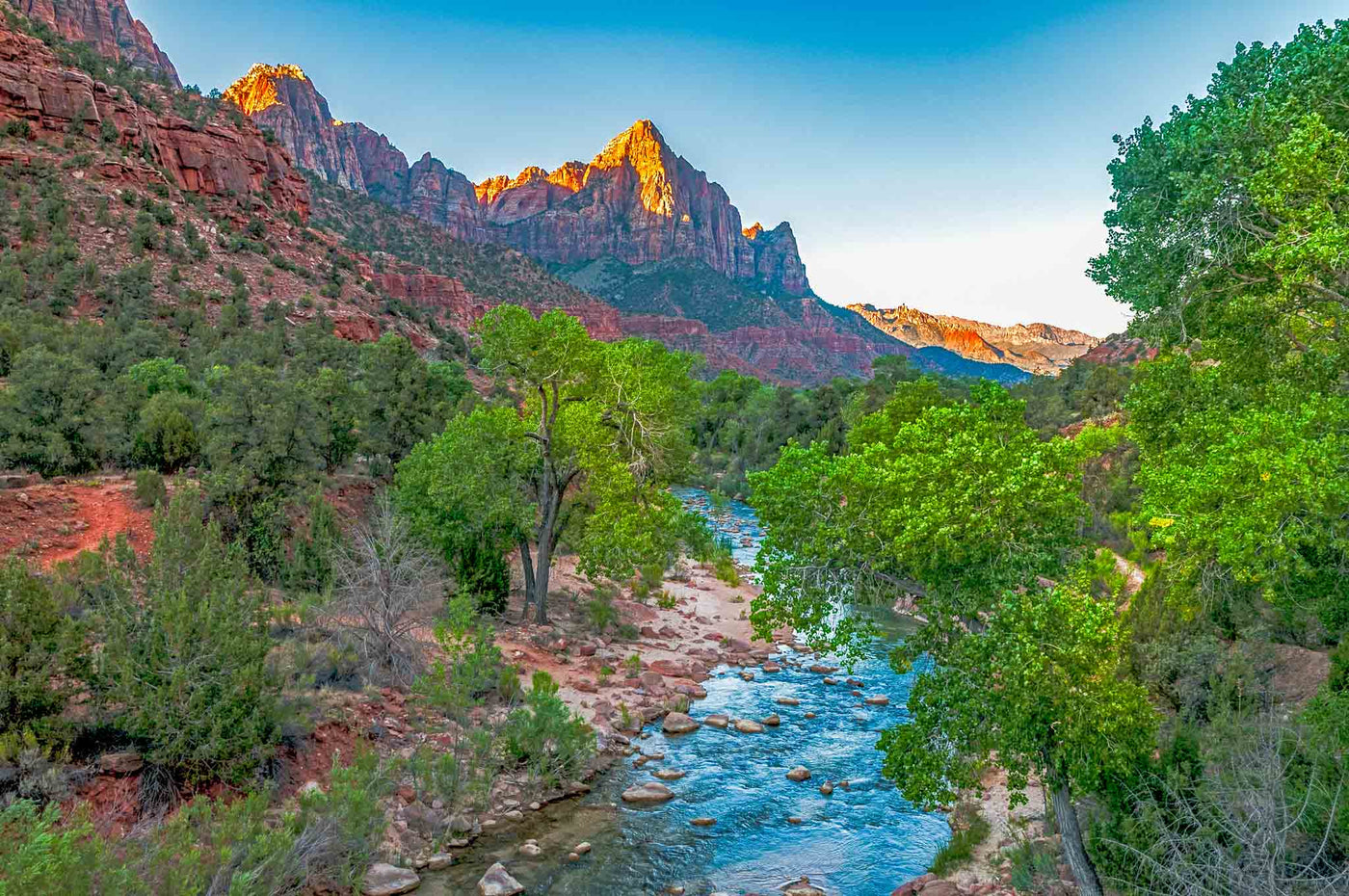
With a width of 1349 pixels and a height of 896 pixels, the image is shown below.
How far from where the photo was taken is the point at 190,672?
9320 millimetres

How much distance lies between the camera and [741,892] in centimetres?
1012

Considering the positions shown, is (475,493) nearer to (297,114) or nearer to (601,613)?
(601,613)

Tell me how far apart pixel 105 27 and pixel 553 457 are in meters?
115

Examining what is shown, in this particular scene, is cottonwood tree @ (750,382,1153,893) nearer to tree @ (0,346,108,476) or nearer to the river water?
the river water

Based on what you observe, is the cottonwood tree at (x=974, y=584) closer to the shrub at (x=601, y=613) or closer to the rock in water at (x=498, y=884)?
the rock in water at (x=498, y=884)

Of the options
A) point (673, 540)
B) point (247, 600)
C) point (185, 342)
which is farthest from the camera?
point (185, 342)

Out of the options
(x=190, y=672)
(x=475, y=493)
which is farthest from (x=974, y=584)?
(x=475, y=493)

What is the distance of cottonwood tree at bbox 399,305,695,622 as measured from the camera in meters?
18.5

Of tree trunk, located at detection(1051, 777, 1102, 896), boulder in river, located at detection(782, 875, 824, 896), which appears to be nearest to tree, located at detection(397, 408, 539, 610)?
boulder in river, located at detection(782, 875, 824, 896)

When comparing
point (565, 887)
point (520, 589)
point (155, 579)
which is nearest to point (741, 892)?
point (565, 887)

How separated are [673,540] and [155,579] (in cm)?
1171

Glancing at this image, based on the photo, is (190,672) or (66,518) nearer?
(190,672)

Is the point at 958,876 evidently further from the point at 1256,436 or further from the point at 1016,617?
the point at 1256,436

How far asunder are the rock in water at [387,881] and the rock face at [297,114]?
186 metres
